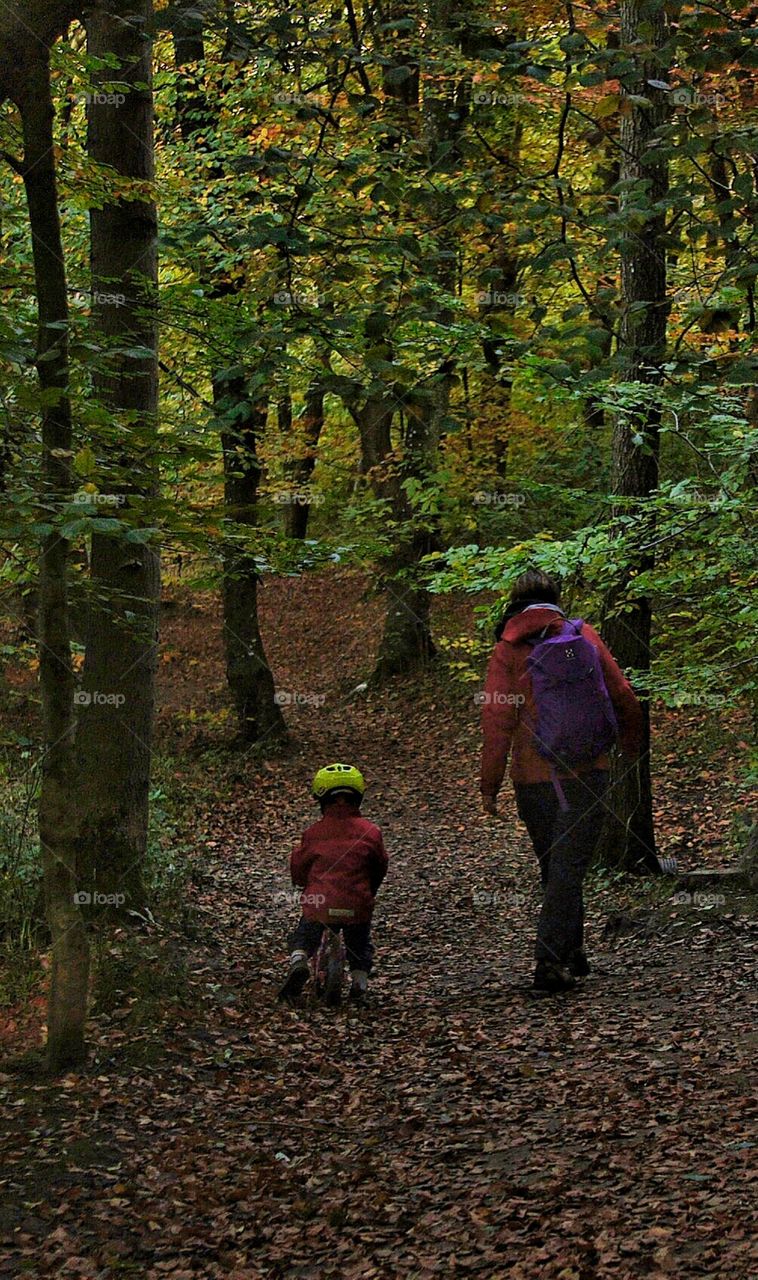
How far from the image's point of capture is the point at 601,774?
740 cm

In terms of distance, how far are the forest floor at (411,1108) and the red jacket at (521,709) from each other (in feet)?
4.40

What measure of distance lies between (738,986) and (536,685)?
2.02 meters

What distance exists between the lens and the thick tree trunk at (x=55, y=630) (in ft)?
18.0

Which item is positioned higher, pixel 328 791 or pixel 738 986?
pixel 328 791

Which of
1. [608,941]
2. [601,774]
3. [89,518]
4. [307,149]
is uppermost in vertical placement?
[307,149]

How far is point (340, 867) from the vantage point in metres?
7.61

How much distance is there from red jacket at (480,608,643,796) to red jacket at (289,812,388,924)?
2.75 feet

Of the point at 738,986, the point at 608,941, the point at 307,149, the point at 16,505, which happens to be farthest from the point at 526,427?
the point at 16,505

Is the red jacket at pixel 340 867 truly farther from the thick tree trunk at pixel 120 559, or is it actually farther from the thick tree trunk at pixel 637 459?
the thick tree trunk at pixel 637 459

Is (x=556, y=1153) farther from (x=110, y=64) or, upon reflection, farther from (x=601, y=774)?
(x=110, y=64)

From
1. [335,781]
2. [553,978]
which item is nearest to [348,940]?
[335,781]

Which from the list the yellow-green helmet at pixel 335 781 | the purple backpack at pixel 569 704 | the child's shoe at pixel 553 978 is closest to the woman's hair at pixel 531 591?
the purple backpack at pixel 569 704

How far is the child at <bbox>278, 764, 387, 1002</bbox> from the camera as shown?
757 centimetres

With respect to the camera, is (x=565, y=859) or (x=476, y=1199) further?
(x=565, y=859)
